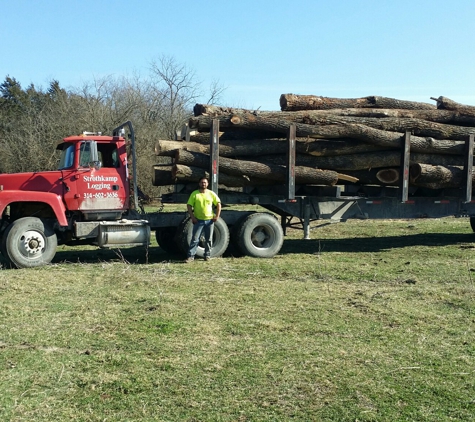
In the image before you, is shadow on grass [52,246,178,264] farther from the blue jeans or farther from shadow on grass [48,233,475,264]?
the blue jeans

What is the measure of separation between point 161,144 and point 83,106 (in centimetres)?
2282

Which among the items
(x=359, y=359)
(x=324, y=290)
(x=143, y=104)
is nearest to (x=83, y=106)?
(x=143, y=104)

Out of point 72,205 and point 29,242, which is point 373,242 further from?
point 29,242

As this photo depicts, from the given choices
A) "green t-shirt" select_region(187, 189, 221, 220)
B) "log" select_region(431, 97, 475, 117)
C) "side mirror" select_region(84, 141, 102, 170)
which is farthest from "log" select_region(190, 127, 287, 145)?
"log" select_region(431, 97, 475, 117)

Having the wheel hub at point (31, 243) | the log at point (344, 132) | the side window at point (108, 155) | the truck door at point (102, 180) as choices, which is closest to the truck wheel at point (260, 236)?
the log at point (344, 132)

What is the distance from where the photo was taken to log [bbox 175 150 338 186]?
11845mm

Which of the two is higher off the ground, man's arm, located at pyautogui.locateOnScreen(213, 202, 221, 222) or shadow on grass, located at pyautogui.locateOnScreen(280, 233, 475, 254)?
man's arm, located at pyautogui.locateOnScreen(213, 202, 221, 222)

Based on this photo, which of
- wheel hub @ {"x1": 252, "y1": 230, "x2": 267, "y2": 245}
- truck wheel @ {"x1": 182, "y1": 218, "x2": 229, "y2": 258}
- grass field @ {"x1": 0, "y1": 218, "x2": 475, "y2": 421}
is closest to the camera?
grass field @ {"x1": 0, "y1": 218, "x2": 475, "y2": 421}

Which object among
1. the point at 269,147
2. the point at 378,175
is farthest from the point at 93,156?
the point at 378,175

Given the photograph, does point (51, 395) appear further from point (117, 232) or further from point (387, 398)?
point (117, 232)

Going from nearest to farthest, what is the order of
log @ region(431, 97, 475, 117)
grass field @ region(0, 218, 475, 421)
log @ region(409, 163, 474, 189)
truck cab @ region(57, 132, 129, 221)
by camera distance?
grass field @ region(0, 218, 475, 421) < truck cab @ region(57, 132, 129, 221) < log @ region(409, 163, 474, 189) < log @ region(431, 97, 475, 117)

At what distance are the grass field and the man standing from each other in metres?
0.78

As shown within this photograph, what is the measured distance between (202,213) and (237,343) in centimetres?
552

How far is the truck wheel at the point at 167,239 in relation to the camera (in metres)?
12.7
